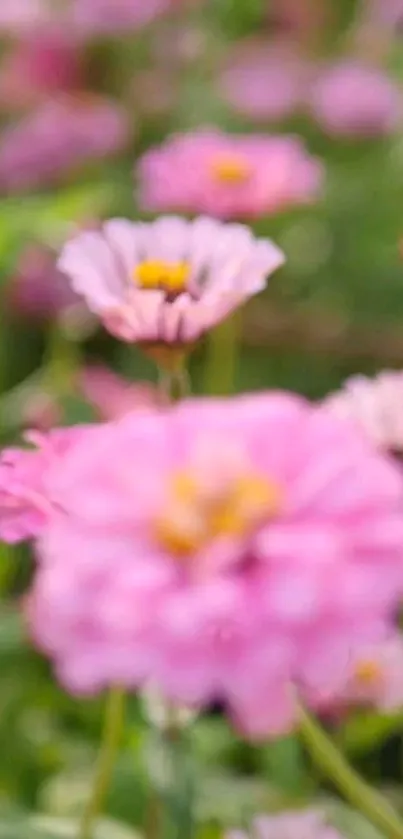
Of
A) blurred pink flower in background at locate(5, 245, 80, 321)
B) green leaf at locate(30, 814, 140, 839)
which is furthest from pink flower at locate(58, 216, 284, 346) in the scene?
blurred pink flower in background at locate(5, 245, 80, 321)

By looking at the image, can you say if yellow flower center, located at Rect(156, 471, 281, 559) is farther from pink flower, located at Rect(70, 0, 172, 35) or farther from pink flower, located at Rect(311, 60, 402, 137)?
pink flower, located at Rect(70, 0, 172, 35)

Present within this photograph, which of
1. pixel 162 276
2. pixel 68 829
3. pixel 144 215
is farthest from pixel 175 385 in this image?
pixel 144 215

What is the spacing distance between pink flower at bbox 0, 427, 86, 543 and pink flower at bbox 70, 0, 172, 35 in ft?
2.44

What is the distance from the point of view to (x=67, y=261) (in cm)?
29

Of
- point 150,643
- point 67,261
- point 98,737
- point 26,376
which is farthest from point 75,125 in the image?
point 150,643

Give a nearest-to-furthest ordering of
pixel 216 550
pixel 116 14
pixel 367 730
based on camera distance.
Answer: pixel 216 550, pixel 367 730, pixel 116 14

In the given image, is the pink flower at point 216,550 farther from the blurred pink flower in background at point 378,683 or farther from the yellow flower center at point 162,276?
the blurred pink flower in background at point 378,683

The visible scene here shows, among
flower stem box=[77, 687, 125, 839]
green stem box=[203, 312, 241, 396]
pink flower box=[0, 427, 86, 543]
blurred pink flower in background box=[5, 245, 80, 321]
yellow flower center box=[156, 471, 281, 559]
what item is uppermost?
yellow flower center box=[156, 471, 281, 559]

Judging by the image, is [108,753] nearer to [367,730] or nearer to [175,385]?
[175,385]

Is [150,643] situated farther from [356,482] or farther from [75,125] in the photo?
[75,125]

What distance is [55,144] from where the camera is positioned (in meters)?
0.81

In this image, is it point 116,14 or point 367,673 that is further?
point 116,14

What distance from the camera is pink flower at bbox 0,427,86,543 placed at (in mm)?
236

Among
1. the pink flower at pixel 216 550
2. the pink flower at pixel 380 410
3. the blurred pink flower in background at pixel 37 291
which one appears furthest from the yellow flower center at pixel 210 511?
the blurred pink flower in background at pixel 37 291
